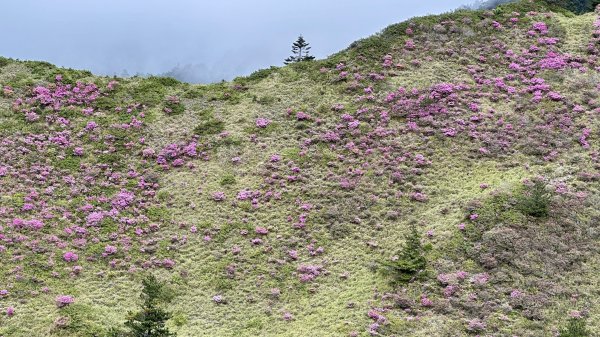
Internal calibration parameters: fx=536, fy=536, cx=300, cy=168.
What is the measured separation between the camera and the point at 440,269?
3158 cm

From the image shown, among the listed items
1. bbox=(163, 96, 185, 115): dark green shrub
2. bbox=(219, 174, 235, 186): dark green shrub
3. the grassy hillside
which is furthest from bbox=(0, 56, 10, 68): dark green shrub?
bbox=(219, 174, 235, 186): dark green shrub

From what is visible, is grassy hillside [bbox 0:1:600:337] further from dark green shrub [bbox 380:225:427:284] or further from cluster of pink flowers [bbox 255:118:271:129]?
dark green shrub [bbox 380:225:427:284]

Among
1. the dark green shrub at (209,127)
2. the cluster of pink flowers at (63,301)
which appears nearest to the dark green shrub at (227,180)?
the dark green shrub at (209,127)

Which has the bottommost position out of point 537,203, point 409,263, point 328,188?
point 409,263

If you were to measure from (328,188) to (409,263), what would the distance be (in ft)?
40.9

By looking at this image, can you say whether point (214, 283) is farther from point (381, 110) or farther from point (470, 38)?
point (470, 38)

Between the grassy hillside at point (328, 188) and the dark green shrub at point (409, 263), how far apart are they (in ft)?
1.27

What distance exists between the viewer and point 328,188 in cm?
4228

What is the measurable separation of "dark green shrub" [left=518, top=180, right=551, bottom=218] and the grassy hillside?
173 millimetres

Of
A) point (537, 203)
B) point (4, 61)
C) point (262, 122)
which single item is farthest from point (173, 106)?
point (537, 203)

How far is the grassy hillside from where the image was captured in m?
30.4

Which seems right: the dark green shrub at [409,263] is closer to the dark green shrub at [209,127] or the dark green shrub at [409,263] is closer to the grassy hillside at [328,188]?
the grassy hillside at [328,188]

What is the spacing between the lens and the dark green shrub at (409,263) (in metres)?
31.2

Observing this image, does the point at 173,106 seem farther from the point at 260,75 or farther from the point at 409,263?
the point at 409,263
